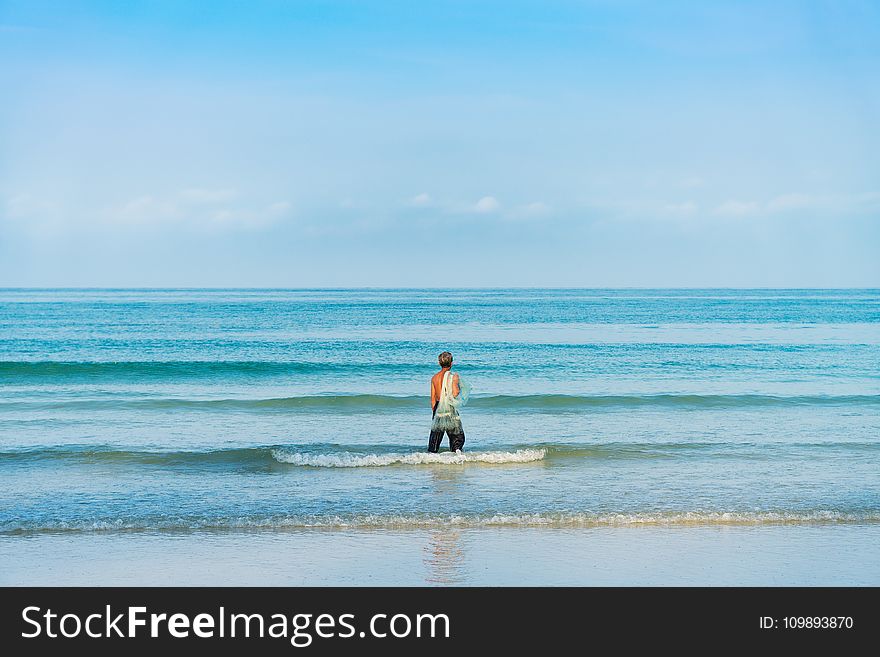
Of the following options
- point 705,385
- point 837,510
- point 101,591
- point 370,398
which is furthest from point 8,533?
point 705,385

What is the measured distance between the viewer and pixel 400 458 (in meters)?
12.9

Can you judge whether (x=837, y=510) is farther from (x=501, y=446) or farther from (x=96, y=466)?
(x=96, y=466)

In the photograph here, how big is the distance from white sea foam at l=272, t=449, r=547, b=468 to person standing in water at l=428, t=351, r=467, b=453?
0.15 m

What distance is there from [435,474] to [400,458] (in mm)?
1028

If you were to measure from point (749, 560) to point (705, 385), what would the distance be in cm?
1625

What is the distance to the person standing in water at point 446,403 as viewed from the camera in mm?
12195

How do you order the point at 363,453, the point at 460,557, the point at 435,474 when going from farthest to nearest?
the point at 363,453
the point at 435,474
the point at 460,557

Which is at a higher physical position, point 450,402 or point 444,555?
point 450,402

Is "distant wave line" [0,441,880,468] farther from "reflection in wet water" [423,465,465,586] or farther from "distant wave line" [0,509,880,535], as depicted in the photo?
"distant wave line" [0,509,880,535]

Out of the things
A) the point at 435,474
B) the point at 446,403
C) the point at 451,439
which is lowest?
the point at 435,474

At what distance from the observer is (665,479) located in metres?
11.6

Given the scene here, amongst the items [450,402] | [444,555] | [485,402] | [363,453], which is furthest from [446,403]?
[485,402]

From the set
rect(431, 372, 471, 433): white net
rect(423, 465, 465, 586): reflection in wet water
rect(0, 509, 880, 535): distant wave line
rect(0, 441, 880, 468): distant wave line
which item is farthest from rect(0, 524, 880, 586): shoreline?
rect(0, 441, 880, 468): distant wave line

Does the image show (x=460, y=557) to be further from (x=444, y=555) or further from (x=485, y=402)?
(x=485, y=402)
